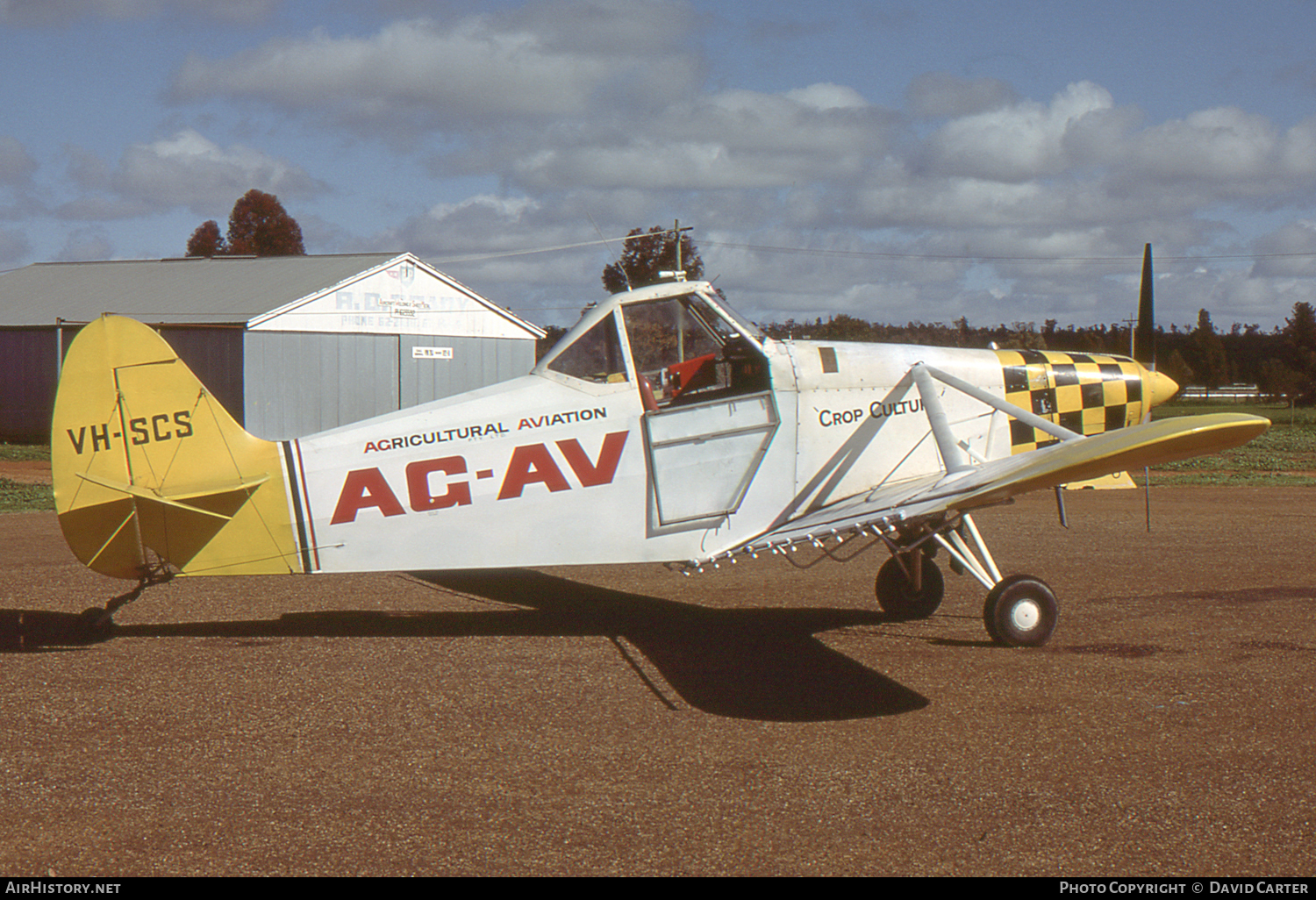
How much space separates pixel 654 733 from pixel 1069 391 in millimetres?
4952

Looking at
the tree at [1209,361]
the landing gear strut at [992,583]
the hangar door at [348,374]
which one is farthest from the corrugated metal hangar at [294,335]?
the tree at [1209,361]

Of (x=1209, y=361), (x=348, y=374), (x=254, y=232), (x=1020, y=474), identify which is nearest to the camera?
(x=1020, y=474)

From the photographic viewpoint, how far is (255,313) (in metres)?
30.6

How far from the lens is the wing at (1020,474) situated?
6.65 m

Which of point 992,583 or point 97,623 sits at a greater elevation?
point 992,583

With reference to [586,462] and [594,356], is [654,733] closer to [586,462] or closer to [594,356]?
[586,462]

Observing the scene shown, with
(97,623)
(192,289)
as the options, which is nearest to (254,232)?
(192,289)

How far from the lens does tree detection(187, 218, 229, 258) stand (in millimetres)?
102562

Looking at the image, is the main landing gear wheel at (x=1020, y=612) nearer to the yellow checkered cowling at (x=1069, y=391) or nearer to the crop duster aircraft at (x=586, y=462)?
the crop duster aircraft at (x=586, y=462)

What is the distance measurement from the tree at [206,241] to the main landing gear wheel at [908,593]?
337 feet

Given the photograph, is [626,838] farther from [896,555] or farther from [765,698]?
[896,555]

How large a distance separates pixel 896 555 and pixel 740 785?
162 inches

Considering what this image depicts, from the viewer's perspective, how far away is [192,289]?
35.4m

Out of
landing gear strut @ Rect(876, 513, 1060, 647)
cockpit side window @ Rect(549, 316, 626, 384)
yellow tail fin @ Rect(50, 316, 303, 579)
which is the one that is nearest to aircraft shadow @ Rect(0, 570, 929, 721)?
landing gear strut @ Rect(876, 513, 1060, 647)
